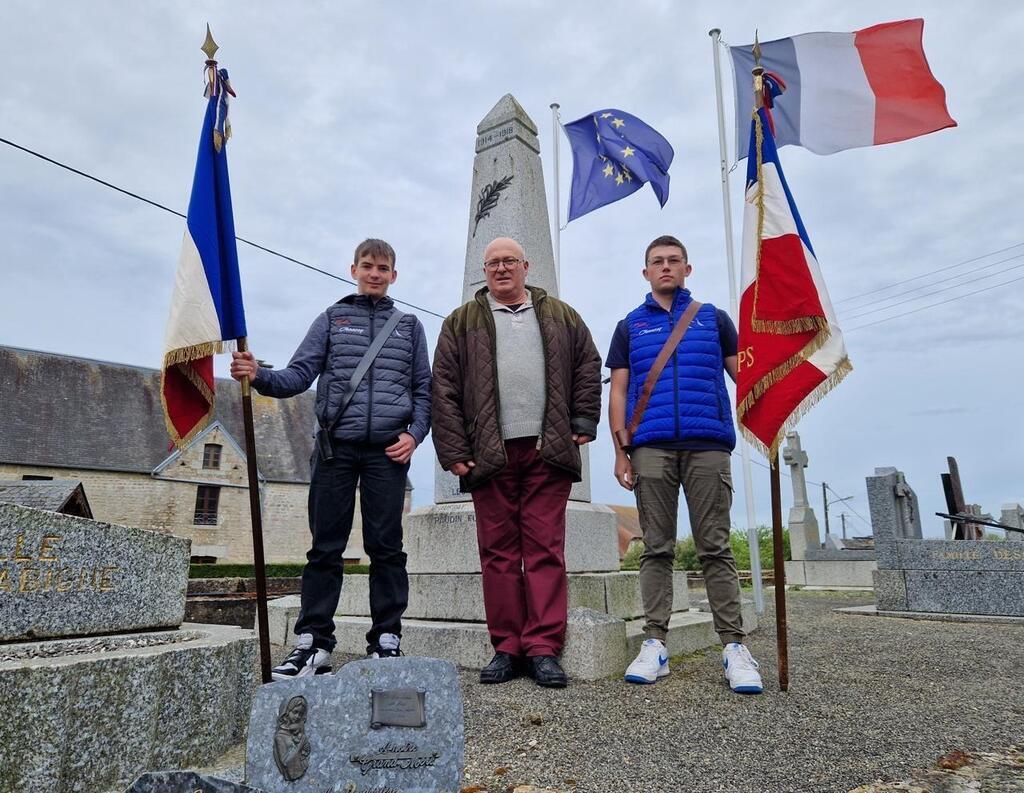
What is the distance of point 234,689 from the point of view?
7.52 feet

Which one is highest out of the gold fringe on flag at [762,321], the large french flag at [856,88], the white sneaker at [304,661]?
the large french flag at [856,88]

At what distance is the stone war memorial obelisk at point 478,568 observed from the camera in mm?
3494

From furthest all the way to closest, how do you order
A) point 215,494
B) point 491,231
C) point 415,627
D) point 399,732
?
Answer: point 215,494 → point 491,231 → point 415,627 → point 399,732

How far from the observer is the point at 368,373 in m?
3.12

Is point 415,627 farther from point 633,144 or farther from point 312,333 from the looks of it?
point 633,144

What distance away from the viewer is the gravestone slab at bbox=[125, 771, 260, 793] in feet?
4.43

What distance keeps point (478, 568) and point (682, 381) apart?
5.29ft

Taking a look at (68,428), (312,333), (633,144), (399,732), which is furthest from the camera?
(68,428)

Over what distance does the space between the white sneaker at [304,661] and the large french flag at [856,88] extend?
577cm

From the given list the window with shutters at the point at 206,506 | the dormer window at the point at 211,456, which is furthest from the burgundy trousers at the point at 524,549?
the dormer window at the point at 211,456

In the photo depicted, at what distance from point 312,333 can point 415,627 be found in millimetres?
1773

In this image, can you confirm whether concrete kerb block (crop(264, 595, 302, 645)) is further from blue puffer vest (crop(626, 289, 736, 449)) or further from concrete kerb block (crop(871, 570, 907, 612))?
concrete kerb block (crop(871, 570, 907, 612))

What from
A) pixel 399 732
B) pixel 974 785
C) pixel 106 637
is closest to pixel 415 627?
pixel 106 637

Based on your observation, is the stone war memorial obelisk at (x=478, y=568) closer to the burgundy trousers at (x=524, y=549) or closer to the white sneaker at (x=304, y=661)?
the burgundy trousers at (x=524, y=549)
